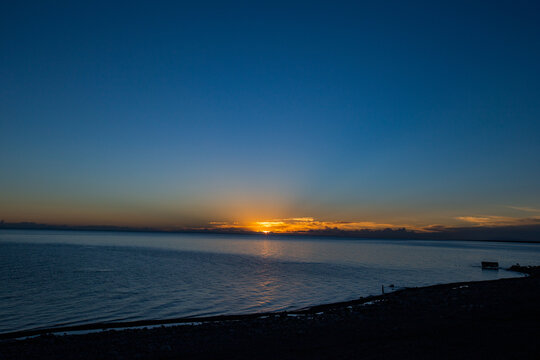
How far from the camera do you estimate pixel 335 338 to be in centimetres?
1652

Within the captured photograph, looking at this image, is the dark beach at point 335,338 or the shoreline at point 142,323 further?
the shoreline at point 142,323

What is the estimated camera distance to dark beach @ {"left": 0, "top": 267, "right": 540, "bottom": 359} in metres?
13.7

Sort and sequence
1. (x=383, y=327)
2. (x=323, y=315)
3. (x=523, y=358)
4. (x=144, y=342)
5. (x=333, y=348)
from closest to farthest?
(x=523, y=358) → (x=333, y=348) → (x=144, y=342) → (x=383, y=327) → (x=323, y=315)

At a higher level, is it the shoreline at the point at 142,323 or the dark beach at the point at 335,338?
the dark beach at the point at 335,338

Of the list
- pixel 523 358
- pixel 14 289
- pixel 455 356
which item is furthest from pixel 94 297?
pixel 523 358

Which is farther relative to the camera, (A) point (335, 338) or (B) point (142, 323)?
(B) point (142, 323)

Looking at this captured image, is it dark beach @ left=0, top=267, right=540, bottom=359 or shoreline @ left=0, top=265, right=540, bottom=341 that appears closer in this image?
dark beach @ left=0, top=267, right=540, bottom=359

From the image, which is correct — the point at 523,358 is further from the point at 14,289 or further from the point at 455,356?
the point at 14,289

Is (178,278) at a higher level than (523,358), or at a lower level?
lower

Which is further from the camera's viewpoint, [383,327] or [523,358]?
[383,327]

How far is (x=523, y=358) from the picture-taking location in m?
12.0

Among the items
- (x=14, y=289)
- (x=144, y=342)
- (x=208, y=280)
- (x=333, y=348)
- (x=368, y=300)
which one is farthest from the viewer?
(x=208, y=280)

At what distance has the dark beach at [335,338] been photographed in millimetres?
13688

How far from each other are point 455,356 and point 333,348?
15.5 ft
